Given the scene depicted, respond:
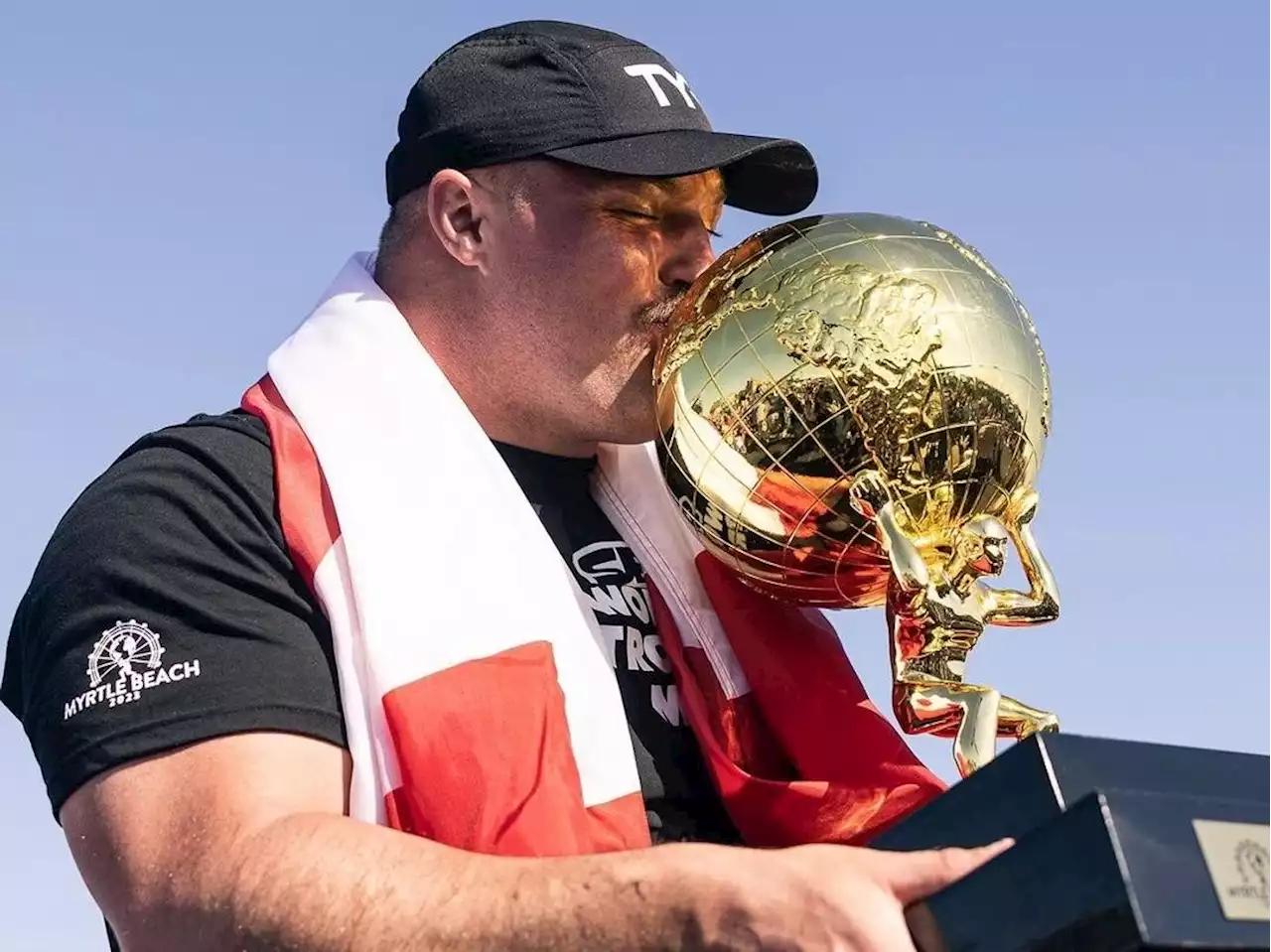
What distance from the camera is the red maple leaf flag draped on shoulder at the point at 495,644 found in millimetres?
2379

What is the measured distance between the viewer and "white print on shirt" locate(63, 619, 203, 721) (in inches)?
92.3

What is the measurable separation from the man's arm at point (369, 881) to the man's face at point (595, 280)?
99 centimetres

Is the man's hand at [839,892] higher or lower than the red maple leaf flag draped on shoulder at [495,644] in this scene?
lower

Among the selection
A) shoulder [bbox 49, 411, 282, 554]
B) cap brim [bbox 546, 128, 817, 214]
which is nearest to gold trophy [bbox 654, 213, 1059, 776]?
cap brim [bbox 546, 128, 817, 214]

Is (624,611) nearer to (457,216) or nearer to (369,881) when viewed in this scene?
(457,216)

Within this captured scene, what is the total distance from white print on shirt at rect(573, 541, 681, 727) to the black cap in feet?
2.30

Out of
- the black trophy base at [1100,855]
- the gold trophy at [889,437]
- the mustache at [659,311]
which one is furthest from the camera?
the mustache at [659,311]

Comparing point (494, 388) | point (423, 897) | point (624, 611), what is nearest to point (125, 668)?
point (423, 897)

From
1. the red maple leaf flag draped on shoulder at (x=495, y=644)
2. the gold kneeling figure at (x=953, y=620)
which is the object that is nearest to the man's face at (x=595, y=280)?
the red maple leaf flag draped on shoulder at (x=495, y=644)

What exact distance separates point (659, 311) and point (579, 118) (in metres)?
0.41

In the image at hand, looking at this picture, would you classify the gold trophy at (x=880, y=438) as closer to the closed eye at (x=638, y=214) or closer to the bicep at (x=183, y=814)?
the closed eye at (x=638, y=214)

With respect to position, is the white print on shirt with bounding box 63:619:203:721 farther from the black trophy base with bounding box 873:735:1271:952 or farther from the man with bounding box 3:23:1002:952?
the black trophy base with bounding box 873:735:1271:952

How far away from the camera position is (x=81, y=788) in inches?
92.3

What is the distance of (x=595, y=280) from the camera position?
10.4 ft
